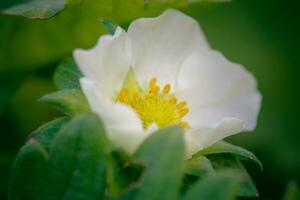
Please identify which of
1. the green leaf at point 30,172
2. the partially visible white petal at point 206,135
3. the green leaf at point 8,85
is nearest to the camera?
the green leaf at point 30,172

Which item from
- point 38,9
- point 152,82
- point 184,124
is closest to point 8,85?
point 38,9

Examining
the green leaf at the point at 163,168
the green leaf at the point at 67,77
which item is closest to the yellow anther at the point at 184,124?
the green leaf at the point at 67,77

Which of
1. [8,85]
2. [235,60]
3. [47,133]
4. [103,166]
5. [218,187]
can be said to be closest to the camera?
[218,187]

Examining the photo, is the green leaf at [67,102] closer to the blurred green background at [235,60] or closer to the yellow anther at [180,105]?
the yellow anther at [180,105]

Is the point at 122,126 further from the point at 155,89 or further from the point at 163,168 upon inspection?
the point at 155,89

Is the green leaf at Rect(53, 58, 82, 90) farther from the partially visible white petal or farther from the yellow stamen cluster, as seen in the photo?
the partially visible white petal

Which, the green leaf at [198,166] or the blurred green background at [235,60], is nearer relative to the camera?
the green leaf at [198,166]
